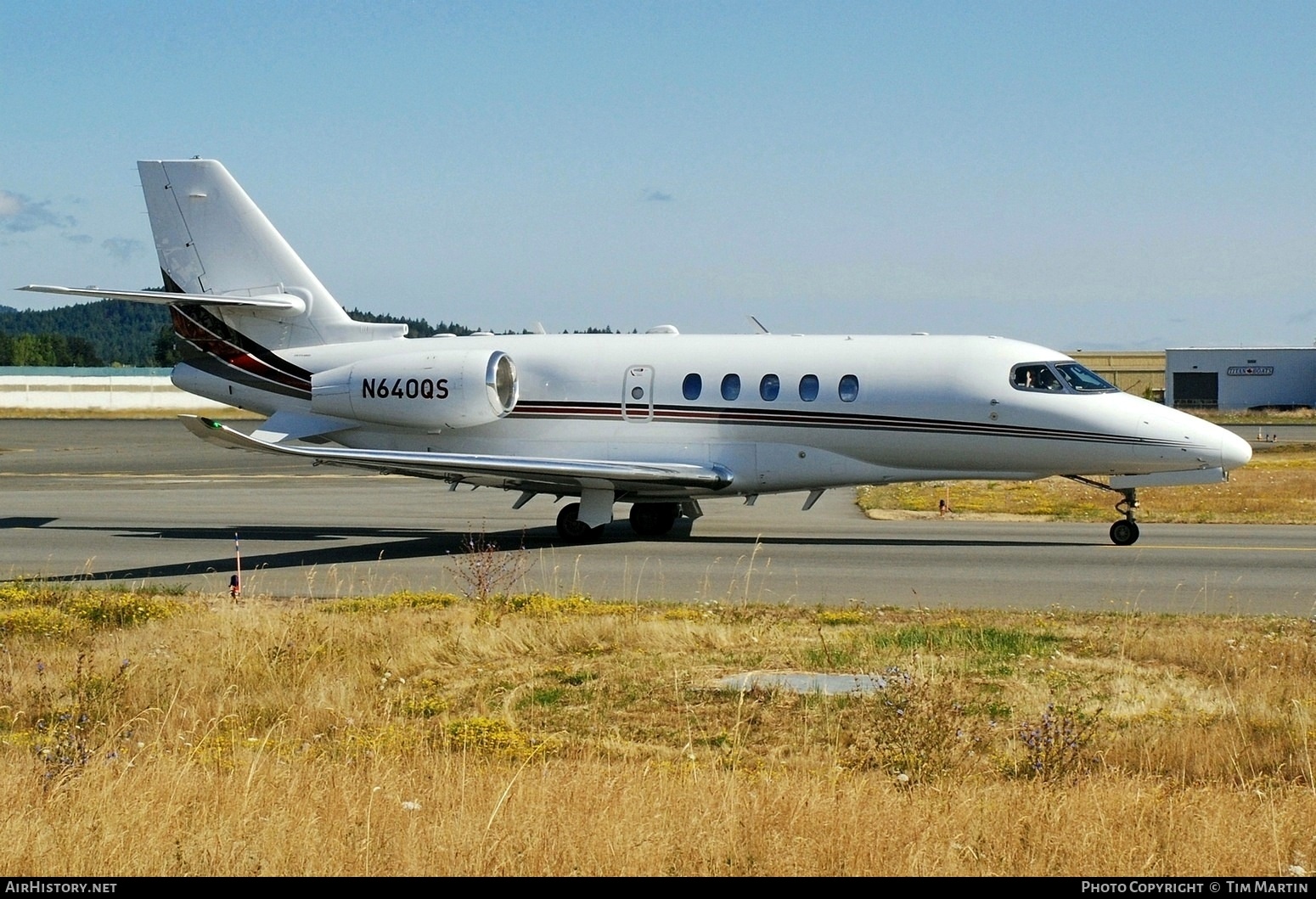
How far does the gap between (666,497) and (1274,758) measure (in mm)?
15090

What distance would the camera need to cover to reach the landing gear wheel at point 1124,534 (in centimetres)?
2131

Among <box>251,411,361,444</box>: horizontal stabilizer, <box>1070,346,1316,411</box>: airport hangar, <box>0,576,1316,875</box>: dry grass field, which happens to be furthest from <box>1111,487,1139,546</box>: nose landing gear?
<box>1070,346,1316,411</box>: airport hangar

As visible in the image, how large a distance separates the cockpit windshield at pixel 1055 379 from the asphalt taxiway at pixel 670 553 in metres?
2.41

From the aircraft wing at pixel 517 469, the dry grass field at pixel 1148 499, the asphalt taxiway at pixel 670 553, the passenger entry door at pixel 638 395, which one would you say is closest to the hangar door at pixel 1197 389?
the dry grass field at pixel 1148 499

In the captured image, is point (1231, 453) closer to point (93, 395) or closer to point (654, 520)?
point (654, 520)

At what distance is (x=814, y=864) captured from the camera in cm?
611

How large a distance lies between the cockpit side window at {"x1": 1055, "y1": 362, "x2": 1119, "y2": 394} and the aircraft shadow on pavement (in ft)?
7.94

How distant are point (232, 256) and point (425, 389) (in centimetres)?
476

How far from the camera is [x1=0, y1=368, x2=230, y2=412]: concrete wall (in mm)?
104312

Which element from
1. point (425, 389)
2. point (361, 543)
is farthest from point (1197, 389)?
point (361, 543)

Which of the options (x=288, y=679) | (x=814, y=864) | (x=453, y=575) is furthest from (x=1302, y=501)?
(x=814, y=864)

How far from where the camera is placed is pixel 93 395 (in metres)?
106

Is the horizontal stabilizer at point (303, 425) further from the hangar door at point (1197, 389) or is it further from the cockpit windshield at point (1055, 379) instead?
the hangar door at point (1197, 389)
